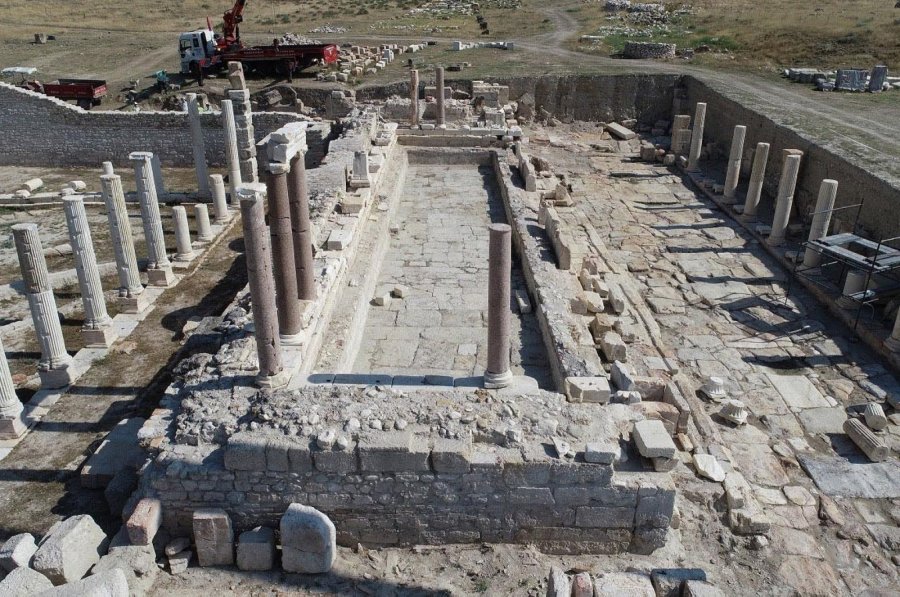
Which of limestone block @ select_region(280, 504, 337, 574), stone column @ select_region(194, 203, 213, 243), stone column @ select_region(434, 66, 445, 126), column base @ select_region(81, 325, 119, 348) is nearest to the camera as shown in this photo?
limestone block @ select_region(280, 504, 337, 574)

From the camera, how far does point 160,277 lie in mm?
14602

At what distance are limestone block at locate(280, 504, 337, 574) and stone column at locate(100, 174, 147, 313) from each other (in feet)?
26.5

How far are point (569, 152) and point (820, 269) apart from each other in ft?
35.6

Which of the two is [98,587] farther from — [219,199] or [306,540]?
[219,199]

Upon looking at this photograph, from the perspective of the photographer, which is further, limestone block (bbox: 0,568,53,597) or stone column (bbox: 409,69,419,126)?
stone column (bbox: 409,69,419,126)

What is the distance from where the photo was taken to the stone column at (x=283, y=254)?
828 centimetres

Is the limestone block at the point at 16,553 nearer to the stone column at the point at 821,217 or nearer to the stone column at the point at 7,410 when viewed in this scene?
the stone column at the point at 7,410

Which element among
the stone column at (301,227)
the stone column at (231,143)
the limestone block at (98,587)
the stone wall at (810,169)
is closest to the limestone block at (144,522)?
the limestone block at (98,587)

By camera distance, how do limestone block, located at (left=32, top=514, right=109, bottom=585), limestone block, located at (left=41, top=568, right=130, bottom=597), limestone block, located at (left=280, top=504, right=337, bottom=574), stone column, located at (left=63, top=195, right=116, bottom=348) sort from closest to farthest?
limestone block, located at (left=41, top=568, right=130, bottom=597) → limestone block, located at (left=32, top=514, right=109, bottom=585) → limestone block, located at (left=280, top=504, right=337, bottom=574) → stone column, located at (left=63, top=195, right=116, bottom=348)

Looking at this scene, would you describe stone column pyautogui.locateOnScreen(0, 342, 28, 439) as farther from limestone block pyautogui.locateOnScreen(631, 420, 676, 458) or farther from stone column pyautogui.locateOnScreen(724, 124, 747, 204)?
stone column pyautogui.locateOnScreen(724, 124, 747, 204)

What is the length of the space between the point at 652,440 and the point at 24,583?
603 cm

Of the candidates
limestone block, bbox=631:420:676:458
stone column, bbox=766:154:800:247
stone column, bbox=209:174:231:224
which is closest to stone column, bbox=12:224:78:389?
stone column, bbox=209:174:231:224

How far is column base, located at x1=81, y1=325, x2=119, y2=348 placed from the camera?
12.1 meters

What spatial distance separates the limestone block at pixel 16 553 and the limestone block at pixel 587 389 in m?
5.84
